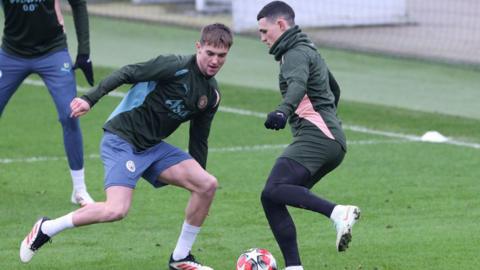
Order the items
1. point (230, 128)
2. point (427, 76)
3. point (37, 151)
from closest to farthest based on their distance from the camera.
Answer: point (37, 151)
point (230, 128)
point (427, 76)

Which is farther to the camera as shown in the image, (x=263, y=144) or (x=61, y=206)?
(x=263, y=144)

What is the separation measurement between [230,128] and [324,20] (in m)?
7.44

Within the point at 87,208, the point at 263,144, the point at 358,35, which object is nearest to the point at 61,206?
the point at 87,208

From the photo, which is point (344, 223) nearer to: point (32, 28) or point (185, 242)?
point (185, 242)

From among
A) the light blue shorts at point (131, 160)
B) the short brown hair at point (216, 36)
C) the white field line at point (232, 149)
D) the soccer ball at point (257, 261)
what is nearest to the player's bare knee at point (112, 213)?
the light blue shorts at point (131, 160)

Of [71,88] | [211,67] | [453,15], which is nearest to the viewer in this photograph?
[211,67]

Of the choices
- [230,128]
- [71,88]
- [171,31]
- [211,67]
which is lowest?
[171,31]

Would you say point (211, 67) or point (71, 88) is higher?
point (211, 67)

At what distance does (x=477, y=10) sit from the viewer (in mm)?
23703

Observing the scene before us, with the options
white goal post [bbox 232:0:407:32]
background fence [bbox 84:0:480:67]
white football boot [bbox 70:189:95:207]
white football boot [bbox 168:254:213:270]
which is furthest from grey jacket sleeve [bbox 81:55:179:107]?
white goal post [bbox 232:0:407:32]

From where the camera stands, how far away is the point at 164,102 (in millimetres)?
8898

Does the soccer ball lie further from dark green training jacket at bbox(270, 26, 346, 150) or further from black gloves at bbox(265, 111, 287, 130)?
black gloves at bbox(265, 111, 287, 130)

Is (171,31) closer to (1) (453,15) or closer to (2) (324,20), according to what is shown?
(2) (324,20)

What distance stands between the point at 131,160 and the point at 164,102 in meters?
0.49
